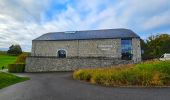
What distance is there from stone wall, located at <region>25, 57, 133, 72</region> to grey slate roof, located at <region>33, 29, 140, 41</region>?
1542 cm

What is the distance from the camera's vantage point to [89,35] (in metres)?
48.2

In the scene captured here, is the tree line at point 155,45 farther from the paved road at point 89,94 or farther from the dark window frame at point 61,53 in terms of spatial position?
the paved road at point 89,94

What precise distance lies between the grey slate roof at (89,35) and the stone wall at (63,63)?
1542 cm

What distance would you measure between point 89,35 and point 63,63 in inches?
687

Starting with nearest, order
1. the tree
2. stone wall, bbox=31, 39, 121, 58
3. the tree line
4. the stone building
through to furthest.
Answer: the stone building → stone wall, bbox=31, 39, 121, 58 → the tree line → the tree

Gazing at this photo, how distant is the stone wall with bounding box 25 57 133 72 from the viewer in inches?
1181

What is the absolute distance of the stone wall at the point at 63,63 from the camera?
3000cm

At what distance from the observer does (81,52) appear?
46.5 meters

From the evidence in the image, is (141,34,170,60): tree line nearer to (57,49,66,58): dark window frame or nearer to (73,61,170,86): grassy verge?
(57,49,66,58): dark window frame

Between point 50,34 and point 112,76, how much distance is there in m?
42.5

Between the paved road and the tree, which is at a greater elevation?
the tree

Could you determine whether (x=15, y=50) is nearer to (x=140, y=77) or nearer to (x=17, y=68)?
(x=17, y=68)

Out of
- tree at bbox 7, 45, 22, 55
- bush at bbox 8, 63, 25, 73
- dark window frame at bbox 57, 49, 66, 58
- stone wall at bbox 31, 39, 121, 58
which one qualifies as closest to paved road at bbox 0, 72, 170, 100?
bush at bbox 8, 63, 25, 73

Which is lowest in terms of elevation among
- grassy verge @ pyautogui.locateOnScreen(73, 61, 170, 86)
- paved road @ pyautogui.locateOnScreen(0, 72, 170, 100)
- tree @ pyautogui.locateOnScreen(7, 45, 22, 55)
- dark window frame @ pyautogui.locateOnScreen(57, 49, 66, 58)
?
paved road @ pyautogui.locateOnScreen(0, 72, 170, 100)
